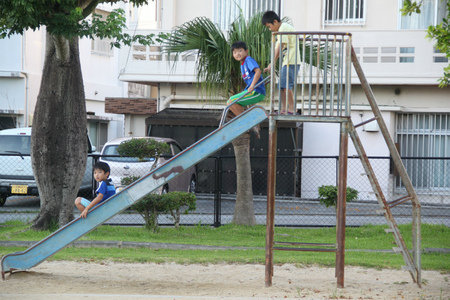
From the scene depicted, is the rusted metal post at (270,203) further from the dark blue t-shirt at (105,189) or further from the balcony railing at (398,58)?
the balcony railing at (398,58)

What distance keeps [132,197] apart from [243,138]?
5.06 meters

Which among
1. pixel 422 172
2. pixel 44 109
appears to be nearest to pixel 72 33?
pixel 44 109

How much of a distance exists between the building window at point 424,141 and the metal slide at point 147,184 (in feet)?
35.7

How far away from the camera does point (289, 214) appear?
12.9 m

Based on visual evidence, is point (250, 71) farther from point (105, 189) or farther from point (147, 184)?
point (105, 189)

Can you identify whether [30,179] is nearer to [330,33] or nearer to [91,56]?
[330,33]

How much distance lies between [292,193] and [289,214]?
12.9ft

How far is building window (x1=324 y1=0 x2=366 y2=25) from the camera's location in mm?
17500

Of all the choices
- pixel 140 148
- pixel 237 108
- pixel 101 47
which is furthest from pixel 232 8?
pixel 101 47

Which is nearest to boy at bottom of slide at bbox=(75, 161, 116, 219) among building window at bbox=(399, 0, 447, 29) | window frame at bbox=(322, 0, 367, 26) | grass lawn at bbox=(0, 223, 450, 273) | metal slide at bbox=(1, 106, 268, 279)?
metal slide at bbox=(1, 106, 268, 279)

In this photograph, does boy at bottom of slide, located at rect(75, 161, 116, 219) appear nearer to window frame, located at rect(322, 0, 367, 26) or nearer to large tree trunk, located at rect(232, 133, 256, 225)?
large tree trunk, located at rect(232, 133, 256, 225)

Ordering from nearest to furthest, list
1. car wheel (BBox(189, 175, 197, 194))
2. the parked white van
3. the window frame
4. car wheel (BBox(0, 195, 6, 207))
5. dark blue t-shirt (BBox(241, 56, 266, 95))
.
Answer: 1. dark blue t-shirt (BBox(241, 56, 266, 95))
2. the parked white van
3. car wheel (BBox(0, 195, 6, 207))
4. car wheel (BBox(189, 175, 197, 194))
5. the window frame

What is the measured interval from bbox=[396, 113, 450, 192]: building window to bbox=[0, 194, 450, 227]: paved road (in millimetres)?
1862

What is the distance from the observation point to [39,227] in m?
10.5
